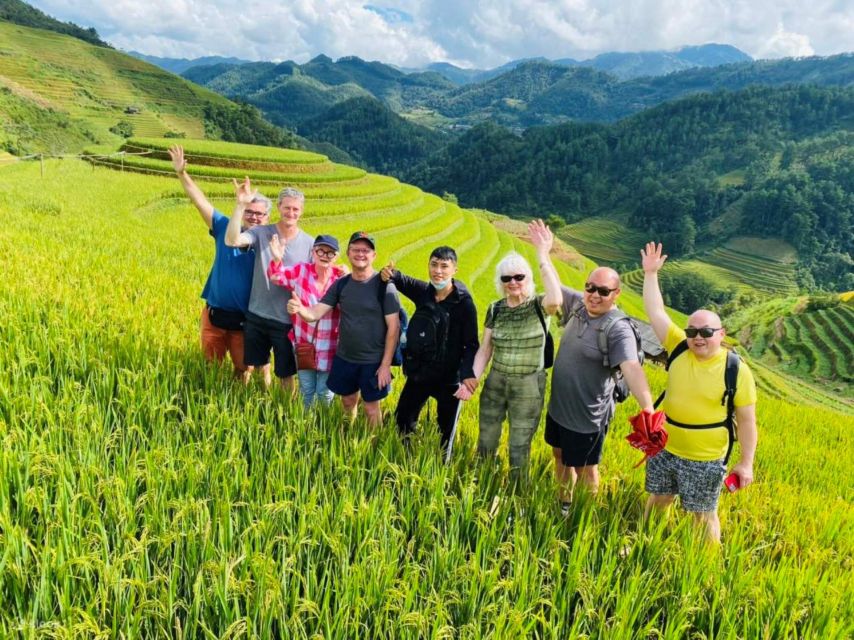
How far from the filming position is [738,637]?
2.11 m

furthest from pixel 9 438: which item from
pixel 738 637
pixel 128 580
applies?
pixel 738 637

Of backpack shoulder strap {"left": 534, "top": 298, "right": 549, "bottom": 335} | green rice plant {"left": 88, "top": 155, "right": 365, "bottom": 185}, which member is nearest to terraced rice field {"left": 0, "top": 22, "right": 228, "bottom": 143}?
green rice plant {"left": 88, "top": 155, "right": 365, "bottom": 185}

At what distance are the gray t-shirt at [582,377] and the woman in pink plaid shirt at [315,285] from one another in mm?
1855

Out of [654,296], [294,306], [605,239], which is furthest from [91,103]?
[605,239]

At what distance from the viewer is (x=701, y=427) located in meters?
3.28

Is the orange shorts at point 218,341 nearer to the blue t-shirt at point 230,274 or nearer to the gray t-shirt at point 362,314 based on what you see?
the blue t-shirt at point 230,274

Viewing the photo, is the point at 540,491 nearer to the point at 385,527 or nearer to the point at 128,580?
the point at 385,527

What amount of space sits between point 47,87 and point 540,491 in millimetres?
100019

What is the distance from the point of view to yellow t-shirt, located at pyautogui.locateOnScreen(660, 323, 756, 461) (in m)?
3.21

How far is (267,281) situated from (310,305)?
1.33 feet

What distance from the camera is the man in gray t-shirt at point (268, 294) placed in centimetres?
414

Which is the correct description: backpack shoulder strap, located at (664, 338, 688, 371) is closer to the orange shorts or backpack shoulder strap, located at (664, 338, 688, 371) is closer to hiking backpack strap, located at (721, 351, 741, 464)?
hiking backpack strap, located at (721, 351, 741, 464)

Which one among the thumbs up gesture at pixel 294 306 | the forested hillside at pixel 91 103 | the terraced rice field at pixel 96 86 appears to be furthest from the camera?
the terraced rice field at pixel 96 86

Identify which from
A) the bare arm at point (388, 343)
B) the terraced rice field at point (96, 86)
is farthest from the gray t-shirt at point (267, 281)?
the terraced rice field at point (96, 86)
